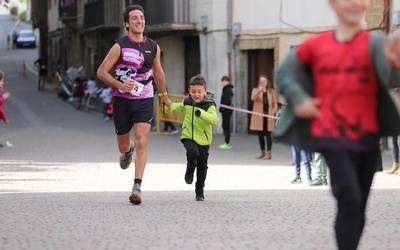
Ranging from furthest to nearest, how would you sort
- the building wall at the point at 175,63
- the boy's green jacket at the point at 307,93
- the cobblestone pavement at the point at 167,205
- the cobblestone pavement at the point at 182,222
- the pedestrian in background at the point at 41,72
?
the pedestrian in background at the point at 41,72 < the building wall at the point at 175,63 < the cobblestone pavement at the point at 167,205 < the cobblestone pavement at the point at 182,222 < the boy's green jacket at the point at 307,93

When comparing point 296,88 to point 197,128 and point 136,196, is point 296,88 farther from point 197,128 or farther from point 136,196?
point 197,128

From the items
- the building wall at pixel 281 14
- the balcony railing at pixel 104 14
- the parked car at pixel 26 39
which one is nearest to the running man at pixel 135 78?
the building wall at pixel 281 14

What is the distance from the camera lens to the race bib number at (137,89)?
1105 cm

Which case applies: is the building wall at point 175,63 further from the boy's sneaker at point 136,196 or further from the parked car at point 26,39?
the parked car at point 26,39

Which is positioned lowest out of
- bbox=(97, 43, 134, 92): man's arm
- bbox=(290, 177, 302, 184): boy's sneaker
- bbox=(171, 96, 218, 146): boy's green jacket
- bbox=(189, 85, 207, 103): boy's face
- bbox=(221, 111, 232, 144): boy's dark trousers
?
bbox=(221, 111, 232, 144): boy's dark trousers

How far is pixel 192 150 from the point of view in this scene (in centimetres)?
1168

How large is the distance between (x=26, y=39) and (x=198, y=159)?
86084mm

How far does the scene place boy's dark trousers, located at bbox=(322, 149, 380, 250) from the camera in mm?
A: 5887

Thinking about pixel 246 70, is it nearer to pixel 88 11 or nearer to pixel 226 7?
pixel 226 7

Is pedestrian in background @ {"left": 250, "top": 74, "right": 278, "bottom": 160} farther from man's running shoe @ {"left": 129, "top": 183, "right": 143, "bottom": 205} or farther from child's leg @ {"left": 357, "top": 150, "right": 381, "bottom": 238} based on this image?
child's leg @ {"left": 357, "top": 150, "right": 381, "bottom": 238}

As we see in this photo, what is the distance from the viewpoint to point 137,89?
11086 millimetres

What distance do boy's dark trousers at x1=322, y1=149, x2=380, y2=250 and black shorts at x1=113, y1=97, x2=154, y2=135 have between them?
5.25 meters

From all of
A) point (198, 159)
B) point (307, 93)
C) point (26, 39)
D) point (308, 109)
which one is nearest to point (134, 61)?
point (198, 159)

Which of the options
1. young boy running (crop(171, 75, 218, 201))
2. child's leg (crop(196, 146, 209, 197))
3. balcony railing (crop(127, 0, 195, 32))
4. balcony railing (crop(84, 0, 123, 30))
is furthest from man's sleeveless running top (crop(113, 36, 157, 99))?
balcony railing (crop(84, 0, 123, 30))
